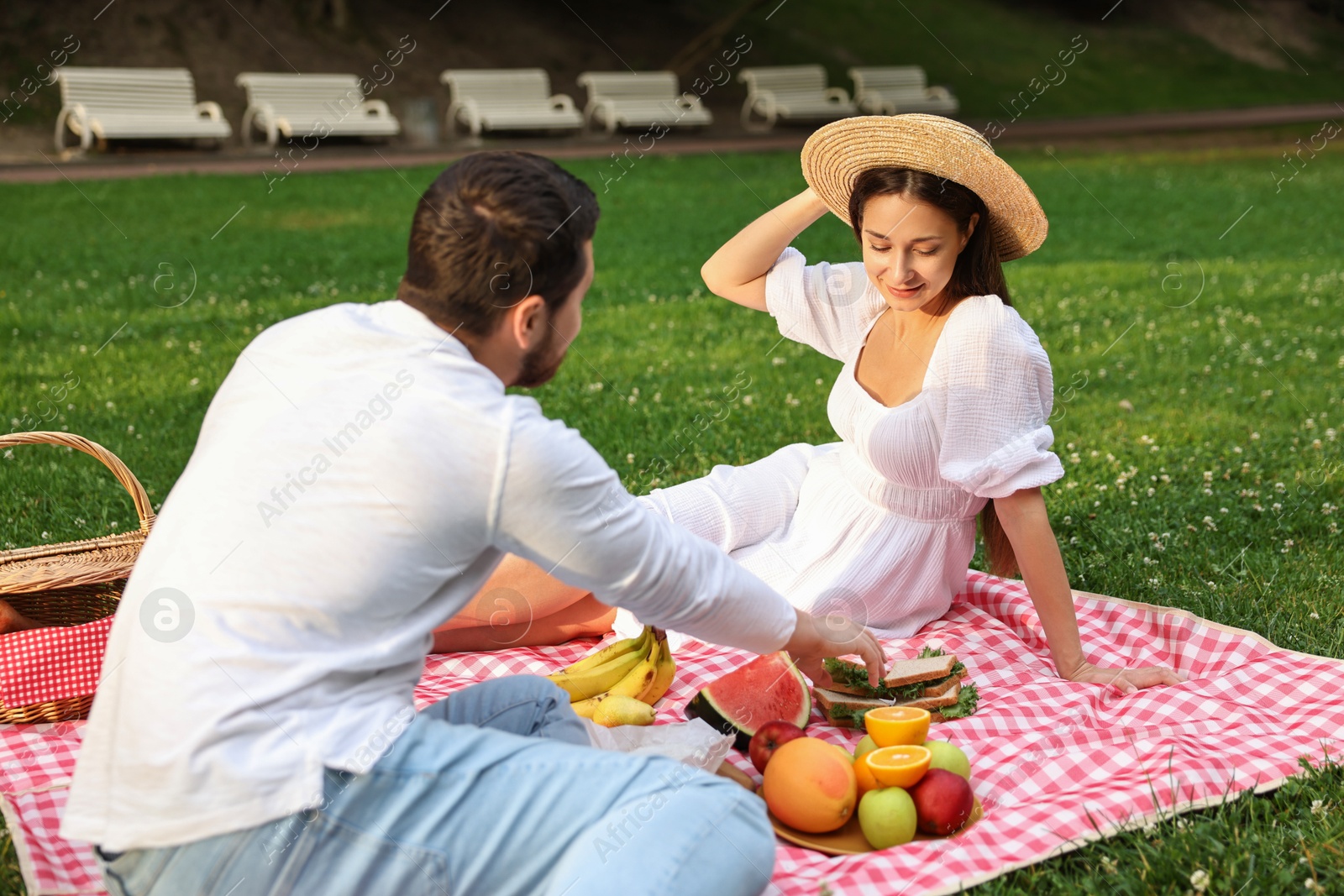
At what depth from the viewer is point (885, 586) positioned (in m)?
4.17

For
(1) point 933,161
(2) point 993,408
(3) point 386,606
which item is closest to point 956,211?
(1) point 933,161

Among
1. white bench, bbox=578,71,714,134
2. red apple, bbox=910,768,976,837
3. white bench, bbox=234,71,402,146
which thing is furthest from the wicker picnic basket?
white bench, bbox=578,71,714,134

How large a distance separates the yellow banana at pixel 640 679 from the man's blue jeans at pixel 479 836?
A: 51.3 inches

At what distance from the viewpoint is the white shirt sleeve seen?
2.24 meters

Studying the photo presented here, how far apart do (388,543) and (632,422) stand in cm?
455

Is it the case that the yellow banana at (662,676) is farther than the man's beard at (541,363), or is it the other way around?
the yellow banana at (662,676)

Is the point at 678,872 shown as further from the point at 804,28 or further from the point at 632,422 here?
the point at 804,28

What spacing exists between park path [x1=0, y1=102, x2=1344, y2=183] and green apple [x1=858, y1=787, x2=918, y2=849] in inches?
617

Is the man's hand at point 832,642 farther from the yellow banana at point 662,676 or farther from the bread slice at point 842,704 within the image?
the yellow banana at point 662,676

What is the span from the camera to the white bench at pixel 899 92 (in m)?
24.7

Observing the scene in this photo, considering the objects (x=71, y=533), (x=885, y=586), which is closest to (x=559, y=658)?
(x=885, y=586)

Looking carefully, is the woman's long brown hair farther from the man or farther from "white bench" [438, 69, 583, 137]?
"white bench" [438, 69, 583, 137]

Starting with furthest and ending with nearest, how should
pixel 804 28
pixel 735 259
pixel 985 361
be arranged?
pixel 804 28 → pixel 735 259 → pixel 985 361

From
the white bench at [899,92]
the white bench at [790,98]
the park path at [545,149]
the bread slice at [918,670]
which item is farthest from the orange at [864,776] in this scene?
the white bench at [899,92]
